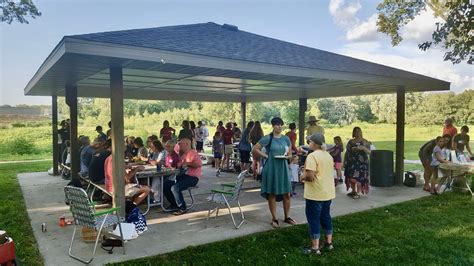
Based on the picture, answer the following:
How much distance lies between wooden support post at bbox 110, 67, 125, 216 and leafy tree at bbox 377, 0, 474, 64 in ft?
36.7

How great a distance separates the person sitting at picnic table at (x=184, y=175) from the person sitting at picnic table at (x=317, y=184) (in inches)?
87.9

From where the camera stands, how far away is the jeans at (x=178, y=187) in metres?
5.81

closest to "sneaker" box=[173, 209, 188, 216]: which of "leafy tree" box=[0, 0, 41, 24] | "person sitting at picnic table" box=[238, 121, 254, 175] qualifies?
"person sitting at picnic table" box=[238, 121, 254, 175]

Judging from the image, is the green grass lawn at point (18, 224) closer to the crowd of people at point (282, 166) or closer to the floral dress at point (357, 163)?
the crowd of people at point (282, 166)

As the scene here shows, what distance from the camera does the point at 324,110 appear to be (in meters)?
50.5

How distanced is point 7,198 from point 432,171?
346 inches

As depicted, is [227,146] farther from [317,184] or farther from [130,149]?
[317,184]

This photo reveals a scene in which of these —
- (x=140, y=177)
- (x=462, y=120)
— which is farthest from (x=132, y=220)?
(x=462, y=120)

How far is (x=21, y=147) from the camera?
1941 cm

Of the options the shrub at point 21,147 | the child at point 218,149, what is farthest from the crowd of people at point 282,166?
the shrub at point 21,147

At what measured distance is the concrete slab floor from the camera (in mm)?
4262

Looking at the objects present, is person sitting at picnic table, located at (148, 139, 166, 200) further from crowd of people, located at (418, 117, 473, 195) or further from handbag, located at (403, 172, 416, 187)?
handbag, located at (403, 172, 416, 187)

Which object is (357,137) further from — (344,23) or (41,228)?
(344,23)

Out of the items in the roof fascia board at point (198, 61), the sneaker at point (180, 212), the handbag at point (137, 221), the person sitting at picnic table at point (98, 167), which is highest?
the roof fascia board at point (198, 61)
